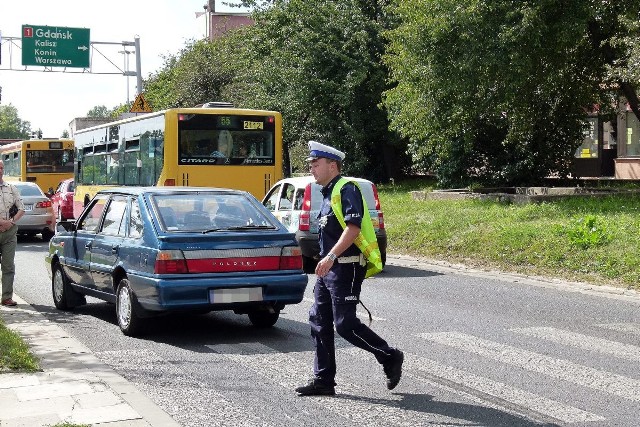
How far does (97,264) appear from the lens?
35.5 ft

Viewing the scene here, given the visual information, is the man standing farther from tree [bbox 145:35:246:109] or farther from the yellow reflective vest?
tree [bbox 145:35:246:109]

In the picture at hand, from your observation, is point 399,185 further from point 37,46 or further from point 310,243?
point 310,243

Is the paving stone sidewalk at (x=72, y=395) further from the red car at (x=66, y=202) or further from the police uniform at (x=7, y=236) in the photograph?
the red car at (x=66, y=202)

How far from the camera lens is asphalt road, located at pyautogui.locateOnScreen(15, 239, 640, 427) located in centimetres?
667

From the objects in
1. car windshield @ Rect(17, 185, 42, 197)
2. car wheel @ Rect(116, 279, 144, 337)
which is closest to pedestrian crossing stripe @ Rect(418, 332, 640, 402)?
car wheel @ Rect(116, 279, 144, 337)

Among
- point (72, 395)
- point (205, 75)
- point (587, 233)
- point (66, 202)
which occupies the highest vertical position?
point (205, 75)

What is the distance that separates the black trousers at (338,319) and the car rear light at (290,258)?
2.76 metres

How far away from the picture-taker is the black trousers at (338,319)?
692 centimetres

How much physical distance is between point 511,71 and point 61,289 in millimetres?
13718

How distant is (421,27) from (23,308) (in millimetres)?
14028

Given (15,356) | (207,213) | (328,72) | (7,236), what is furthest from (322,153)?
(328,72)

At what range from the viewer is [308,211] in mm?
16156

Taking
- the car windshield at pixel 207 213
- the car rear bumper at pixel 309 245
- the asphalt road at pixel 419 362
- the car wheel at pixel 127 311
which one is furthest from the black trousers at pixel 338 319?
the car rear bumper at pixel 309 245

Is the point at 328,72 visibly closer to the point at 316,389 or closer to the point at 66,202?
the point at 66,202
